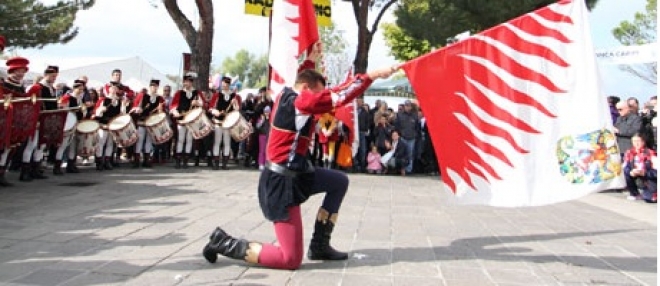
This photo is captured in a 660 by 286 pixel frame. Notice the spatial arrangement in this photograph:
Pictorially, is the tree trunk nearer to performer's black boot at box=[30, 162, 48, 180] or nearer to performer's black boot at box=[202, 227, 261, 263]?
performer's black boot at box=[30, 162, 48, 180]

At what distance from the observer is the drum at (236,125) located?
12.2 metres

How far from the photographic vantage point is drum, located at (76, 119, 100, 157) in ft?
36.4

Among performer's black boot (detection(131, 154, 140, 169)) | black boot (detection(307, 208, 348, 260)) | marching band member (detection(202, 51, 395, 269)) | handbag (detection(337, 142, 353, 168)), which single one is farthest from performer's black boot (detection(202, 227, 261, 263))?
handbag (detection(337, 142, 353, 168))

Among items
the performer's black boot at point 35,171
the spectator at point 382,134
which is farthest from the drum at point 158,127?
the spectator at point 382,134

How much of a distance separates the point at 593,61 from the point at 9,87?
8.11 m

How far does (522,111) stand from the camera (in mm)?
4914

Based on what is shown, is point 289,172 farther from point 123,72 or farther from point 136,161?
point 123,72

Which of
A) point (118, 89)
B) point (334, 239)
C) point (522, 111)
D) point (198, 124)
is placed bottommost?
point (334, 239)

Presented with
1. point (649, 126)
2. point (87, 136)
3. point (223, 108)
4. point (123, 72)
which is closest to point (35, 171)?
point (87, 136)

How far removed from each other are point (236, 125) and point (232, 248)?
7701 millimetres

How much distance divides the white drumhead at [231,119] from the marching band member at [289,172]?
7.49 m

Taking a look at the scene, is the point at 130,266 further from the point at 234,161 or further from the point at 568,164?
the point at 234,161

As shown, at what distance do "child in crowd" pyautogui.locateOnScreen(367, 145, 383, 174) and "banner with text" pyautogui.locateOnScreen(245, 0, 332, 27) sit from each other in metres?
3.45

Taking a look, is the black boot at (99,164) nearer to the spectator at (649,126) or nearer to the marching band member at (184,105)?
the marching band member at (184,105)
